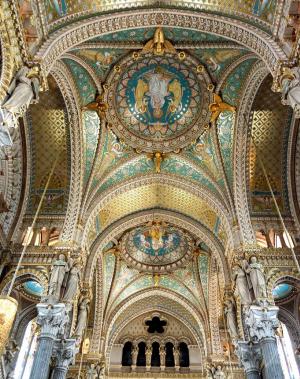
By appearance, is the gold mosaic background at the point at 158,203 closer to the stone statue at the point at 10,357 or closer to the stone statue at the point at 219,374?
the stone statue at the point at 10,357

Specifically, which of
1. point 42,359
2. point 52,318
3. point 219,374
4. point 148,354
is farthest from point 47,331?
point 148,354

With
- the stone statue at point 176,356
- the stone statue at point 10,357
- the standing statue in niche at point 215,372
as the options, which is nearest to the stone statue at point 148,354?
the stone statue at point 176,356

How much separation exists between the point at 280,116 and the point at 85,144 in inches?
262

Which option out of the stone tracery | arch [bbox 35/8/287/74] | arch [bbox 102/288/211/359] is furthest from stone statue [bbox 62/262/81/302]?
arch [bbox 102/288/211/359]

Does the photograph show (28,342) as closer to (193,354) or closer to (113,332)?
(113,332)

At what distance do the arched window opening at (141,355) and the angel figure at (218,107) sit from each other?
13.0 meters

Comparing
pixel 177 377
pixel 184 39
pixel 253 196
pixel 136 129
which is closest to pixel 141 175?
pixel 136 129

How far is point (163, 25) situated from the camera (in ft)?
33.8

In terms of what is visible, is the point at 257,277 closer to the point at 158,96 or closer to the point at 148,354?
the point at 158,96

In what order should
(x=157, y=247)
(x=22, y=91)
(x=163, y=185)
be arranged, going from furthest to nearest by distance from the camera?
(x=157, y=247), (x=163, y=185), (x=22, y=91)

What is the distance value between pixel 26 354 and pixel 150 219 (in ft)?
22.2

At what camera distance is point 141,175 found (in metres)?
14.4

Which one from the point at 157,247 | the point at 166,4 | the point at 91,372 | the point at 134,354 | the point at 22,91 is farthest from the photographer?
the point at 134,354

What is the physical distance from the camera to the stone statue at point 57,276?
33.6 feet
